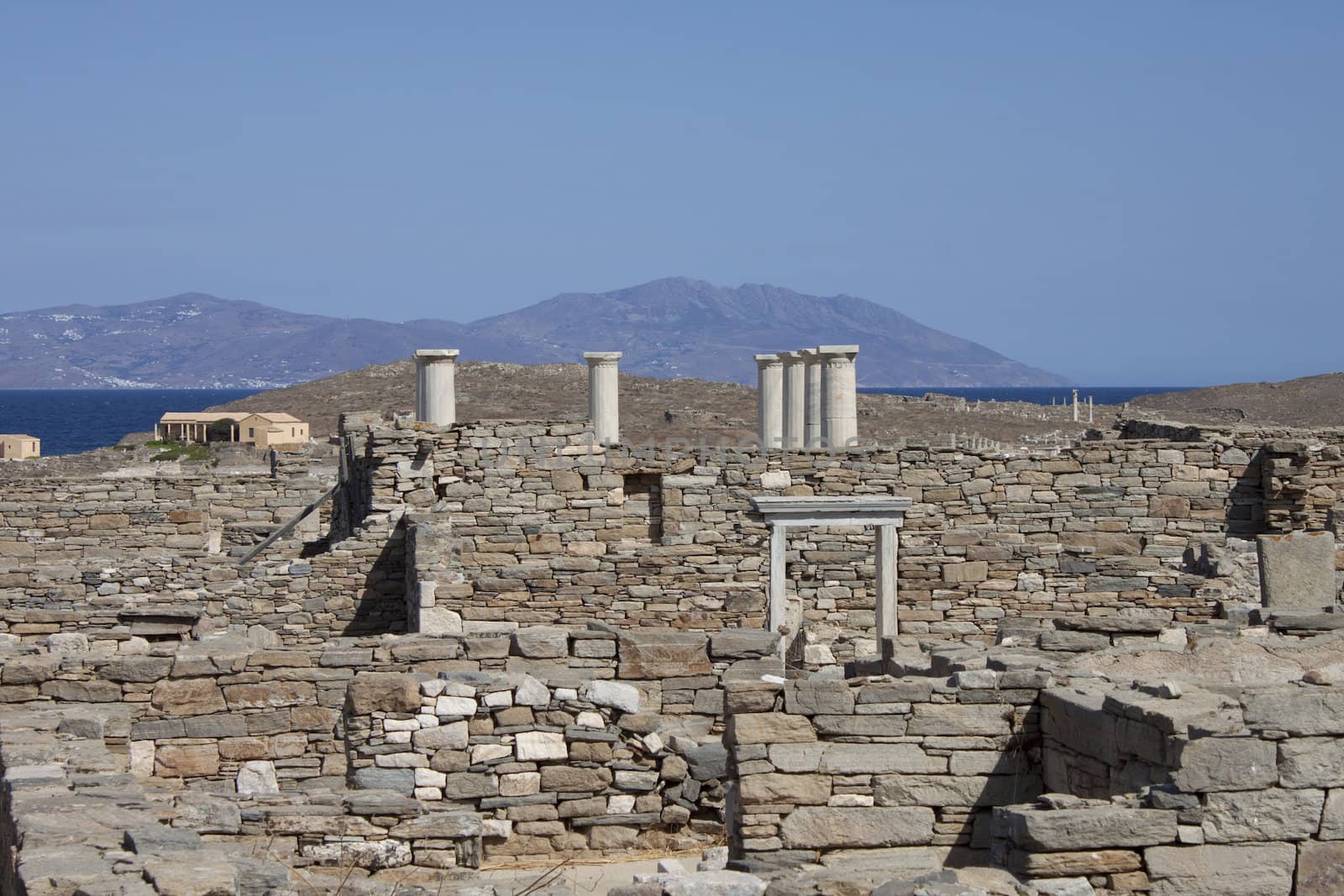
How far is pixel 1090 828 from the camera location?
7.63 metres

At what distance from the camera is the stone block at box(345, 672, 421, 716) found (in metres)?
9.75

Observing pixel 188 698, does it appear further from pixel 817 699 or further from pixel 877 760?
pixel 877 760

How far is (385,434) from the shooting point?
61.0 feet

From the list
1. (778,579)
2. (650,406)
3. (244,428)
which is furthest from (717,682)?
(244,428)

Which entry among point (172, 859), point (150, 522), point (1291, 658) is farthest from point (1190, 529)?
point (172, 859)

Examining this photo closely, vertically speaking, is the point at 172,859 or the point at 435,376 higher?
the point at 435,376

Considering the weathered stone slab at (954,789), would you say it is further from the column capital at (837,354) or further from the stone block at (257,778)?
the column capital at (837,354)

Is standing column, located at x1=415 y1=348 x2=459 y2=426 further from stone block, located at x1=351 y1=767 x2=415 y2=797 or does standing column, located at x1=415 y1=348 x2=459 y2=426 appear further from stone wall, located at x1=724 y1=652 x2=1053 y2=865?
stone wall, located at x1=724 y1=652 x2=1053 y2=865

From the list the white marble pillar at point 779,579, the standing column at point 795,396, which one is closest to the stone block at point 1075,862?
the white marble pillar at point 779,579

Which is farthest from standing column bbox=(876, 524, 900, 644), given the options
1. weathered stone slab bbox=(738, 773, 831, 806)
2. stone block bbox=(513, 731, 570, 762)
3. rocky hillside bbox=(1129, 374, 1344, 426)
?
rocky hillside bbox=(1129, 374, 1344, 426)

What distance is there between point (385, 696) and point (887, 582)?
29.2 ft

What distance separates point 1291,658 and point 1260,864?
7.47 feet

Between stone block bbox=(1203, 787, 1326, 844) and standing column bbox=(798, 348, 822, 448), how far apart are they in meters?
16.9

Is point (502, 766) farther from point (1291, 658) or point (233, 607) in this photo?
point (233, 607)
